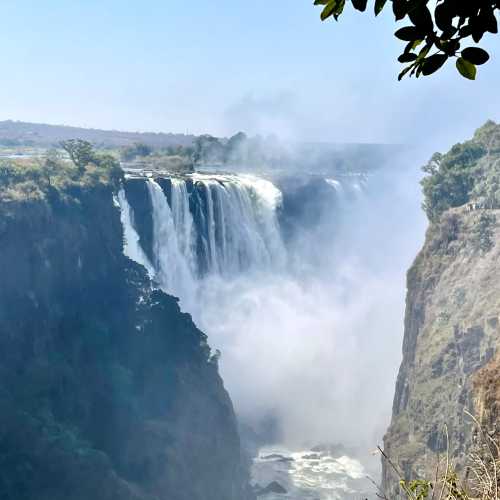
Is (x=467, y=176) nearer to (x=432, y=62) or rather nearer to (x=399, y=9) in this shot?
(x=432, y=62)

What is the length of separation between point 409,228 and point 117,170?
33.7 metres

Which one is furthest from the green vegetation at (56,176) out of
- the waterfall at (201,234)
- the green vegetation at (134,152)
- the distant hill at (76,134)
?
the distant hill at (76,134)

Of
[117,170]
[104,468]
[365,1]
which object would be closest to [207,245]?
[117,170]

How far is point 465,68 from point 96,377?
27.5 metres

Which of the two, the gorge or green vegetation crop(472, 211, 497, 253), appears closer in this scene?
the gorge

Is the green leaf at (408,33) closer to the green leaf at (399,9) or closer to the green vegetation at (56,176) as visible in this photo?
the green leaf at (399,9)

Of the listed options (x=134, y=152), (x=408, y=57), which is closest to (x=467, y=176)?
(x=408, y=57)

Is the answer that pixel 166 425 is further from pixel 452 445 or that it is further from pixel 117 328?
pixel 452 445

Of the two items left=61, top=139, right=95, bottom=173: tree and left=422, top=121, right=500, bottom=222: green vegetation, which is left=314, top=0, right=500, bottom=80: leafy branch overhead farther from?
left=61, top=139, right=95, bottom=173: tree

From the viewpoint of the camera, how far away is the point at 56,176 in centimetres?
3372

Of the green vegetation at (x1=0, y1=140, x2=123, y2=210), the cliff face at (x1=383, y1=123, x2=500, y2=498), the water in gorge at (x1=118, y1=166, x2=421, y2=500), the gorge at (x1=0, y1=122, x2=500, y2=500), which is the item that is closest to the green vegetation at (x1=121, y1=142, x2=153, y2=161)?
the water in gorge at (x1=118, y1=166, x2=421, y2=500)

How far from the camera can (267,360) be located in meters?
42.2

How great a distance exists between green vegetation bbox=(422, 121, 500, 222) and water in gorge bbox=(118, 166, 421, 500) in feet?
35.6

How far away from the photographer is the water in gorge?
3612cm
